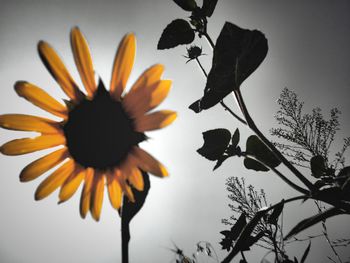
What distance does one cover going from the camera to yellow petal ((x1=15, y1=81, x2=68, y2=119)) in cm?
52

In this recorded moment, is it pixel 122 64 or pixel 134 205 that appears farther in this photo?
pixel 122 64

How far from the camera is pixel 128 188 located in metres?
0.44

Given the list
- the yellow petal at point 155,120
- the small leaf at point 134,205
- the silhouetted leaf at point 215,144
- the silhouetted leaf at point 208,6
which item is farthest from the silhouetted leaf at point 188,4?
the small leaf at point 134,205

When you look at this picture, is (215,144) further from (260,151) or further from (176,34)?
(176,34)

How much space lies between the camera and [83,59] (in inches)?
20.3

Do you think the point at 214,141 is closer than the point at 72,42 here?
No

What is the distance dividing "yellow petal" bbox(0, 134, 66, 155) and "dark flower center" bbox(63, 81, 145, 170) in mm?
52

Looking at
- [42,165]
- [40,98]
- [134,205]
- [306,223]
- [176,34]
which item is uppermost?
[176,34]

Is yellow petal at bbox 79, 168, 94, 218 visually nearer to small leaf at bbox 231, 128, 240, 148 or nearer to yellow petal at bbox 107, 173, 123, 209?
yellow petal at bbox 107, 173, 123, 209

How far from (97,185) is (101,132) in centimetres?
18

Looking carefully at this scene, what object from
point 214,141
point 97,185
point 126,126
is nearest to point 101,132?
point 126,126

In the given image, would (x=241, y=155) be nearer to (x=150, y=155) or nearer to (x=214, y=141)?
(x=214, y=141)

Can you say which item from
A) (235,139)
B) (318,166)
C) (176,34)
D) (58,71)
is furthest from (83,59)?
(318,166)

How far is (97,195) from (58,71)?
27cm
